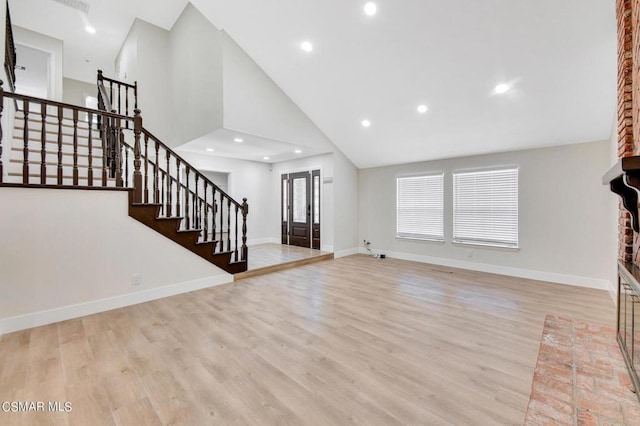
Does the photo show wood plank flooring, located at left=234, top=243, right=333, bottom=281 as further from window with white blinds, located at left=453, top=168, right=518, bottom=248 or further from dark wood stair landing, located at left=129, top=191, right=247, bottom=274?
window with white blinds, located at left=453, top=168, right=518, bottom=248

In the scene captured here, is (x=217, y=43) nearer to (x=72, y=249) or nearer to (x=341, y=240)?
(x=72, y=249)

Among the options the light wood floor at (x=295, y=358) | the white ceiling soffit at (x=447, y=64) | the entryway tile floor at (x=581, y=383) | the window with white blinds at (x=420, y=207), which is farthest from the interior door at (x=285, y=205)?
the entryway tile floor at (x=581, y=383)

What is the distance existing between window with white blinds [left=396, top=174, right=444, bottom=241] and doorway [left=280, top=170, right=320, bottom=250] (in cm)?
209

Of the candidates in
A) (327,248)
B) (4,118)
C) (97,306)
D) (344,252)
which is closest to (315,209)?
(327,248)

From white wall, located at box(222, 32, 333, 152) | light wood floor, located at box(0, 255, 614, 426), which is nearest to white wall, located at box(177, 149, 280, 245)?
white wall, located at box(222, 32, 333, 152)

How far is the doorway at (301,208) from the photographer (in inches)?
285

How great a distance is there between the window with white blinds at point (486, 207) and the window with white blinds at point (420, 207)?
36 cm

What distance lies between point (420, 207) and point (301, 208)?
313 centimetres

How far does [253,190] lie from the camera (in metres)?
8.16

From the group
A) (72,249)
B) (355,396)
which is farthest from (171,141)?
(355,396)

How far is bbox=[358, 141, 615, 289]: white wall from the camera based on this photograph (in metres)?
4.29

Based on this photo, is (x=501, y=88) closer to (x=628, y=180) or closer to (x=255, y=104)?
(x=628, y=180)

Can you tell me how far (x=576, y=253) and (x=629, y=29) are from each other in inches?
134

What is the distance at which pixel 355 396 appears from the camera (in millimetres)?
1878
